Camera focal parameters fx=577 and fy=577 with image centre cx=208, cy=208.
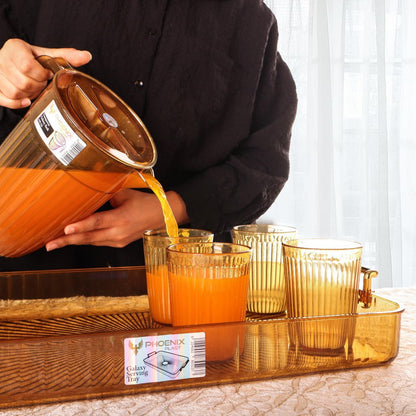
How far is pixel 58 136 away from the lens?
2.22 ft

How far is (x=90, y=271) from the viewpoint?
3.01ft

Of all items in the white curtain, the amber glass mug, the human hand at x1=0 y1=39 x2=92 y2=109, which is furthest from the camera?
the white curtain

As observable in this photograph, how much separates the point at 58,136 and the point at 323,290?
37 cm

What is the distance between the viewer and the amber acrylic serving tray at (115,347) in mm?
584

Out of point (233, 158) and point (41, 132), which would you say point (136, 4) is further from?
point (41, 132)

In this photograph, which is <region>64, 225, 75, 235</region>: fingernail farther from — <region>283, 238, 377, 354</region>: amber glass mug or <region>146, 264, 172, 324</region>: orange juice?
<region>283, 238, 377, 354</region>: amber glass mug

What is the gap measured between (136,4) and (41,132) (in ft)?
1.77

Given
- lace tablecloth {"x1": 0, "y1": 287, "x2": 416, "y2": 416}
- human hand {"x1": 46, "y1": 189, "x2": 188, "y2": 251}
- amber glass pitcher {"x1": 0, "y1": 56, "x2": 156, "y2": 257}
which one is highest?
amber glass pitcher {"x1": 0, "y1": 56, "x2": 156, "y2": 257}

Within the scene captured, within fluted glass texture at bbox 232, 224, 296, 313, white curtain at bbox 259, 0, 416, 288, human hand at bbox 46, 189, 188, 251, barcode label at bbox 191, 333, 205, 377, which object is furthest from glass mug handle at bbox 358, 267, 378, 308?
white curtain at bbox 259, 0, 416, 288

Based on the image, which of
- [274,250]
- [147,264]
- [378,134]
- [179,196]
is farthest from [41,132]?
[378,134]

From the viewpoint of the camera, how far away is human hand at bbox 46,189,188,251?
85 cm

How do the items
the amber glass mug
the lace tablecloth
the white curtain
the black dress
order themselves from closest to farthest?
the lace tablecloth → the amber glass mug → the black dress → the white curtain

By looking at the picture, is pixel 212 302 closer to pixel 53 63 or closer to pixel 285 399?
pixel 285 399

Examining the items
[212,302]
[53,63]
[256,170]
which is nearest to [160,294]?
[212,302]
